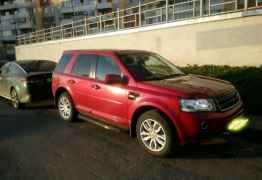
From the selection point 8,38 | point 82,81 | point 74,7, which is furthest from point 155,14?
point 8,38

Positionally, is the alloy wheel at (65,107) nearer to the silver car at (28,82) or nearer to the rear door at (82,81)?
the rear door at (82,81)

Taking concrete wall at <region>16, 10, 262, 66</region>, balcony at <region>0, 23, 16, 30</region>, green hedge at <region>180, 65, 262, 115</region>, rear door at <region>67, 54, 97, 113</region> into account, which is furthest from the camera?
balcony at <region>0, 23, 16, 30</region>

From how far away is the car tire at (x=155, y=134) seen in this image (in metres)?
4.21

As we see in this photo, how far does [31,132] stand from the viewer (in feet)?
19.5

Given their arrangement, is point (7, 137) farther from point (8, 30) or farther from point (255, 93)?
point (8, 30)

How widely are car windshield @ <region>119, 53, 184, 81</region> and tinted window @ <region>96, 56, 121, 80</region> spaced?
197mm

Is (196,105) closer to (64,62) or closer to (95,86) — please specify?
(95,86)

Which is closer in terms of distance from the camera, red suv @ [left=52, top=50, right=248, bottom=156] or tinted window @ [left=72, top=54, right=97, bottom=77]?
red suv @ [left=52, top=50, right=248, bottom=156]

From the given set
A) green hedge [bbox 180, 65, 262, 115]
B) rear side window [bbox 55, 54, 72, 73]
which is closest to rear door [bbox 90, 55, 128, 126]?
rear side window [bbox 55, 54, 72, 73]

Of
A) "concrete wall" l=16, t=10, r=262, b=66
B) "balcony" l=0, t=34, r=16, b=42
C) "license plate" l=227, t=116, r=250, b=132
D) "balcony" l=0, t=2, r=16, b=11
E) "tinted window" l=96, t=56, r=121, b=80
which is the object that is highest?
"balcony" l=0, t=2, r=16, b=11

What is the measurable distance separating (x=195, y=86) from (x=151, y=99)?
0.75 m

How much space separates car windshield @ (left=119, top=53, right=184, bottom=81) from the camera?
193 inches

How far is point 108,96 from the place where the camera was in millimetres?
5105

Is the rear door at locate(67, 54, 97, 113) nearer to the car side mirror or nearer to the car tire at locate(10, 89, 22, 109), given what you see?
the car side mirror
